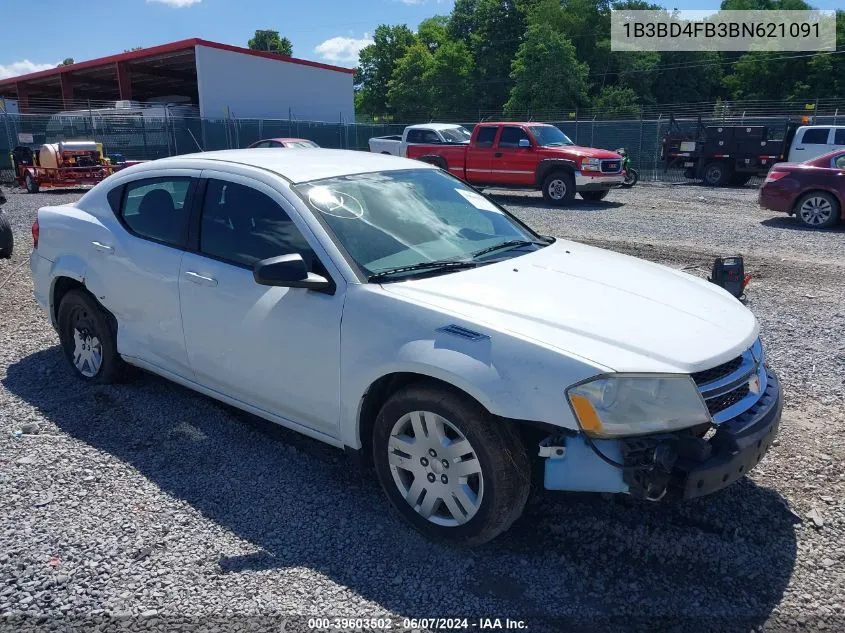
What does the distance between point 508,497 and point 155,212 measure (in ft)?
9.49

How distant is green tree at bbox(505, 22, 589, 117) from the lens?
48.0 m

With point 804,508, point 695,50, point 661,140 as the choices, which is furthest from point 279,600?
point 695,50

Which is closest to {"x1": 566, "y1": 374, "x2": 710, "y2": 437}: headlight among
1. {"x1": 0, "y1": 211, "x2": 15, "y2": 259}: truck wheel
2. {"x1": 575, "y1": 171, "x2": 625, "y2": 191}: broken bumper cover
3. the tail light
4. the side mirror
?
the side mirror

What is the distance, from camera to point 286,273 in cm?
319

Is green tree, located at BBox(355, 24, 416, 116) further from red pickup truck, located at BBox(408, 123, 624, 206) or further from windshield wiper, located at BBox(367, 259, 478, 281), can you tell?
windshield wiper, located at BBox(367, 259, 478, 281)

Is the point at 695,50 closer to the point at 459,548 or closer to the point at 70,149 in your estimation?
the point at 70,149

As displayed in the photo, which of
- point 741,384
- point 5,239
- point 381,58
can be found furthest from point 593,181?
point 381,58

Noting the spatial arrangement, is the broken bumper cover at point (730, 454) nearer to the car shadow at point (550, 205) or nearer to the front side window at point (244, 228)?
the front side window at point (244, 228)

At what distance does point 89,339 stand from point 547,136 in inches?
558

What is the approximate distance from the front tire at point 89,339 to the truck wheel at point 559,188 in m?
13.1

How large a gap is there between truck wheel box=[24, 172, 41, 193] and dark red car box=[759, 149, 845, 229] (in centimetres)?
1968

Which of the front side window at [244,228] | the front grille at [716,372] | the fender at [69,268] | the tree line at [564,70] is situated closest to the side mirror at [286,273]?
the front side window at [244,228]

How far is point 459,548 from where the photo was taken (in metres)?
3.10

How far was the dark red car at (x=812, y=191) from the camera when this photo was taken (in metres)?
12.4
